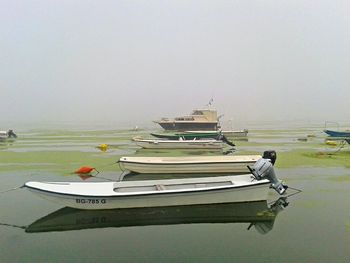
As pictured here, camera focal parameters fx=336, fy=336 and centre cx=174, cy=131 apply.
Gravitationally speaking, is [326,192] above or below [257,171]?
below

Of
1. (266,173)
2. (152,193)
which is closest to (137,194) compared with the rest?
(152,193)

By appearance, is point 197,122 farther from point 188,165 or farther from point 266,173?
point 266,173

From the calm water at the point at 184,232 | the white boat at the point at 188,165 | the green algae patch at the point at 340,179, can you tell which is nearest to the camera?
the calm water at the point at 184,232

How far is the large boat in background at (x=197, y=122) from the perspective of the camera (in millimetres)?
44188

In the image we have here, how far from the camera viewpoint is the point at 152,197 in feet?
28.1

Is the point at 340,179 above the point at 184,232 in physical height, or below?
below

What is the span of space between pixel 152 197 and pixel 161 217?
0.55 m

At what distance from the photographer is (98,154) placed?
825 inches

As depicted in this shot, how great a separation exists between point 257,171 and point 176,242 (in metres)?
3.66

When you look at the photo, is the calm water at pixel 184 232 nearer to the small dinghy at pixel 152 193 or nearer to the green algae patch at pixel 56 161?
the small dinghy at pixel 152 193

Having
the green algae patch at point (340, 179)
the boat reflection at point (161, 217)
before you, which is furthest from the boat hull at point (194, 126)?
the boat reflection at point (161, 217)

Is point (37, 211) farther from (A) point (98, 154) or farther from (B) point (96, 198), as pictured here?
(A) point (98, 154)

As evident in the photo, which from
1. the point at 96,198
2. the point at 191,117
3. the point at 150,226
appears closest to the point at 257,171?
the point at 150,226

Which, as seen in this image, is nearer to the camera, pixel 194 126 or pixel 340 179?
pixel 340 179
